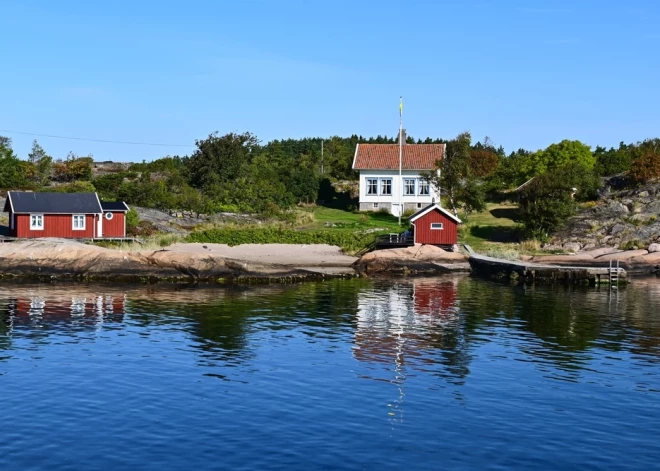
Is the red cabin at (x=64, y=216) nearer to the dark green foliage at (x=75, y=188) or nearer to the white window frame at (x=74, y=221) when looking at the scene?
the white window frame at (x=74, y=221)

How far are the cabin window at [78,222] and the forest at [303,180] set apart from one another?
13829mm

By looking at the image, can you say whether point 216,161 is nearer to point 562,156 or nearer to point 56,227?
point 56,227

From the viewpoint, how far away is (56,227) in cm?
6281

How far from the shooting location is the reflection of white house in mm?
82000

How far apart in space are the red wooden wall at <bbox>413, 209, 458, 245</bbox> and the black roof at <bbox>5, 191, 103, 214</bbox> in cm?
2481

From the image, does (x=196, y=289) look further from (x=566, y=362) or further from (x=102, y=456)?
(x=102, y=456)

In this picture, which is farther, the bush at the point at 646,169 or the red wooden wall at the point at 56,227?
the bush at the point at 646,169

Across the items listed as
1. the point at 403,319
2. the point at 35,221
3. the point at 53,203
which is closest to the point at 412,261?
the point at 403,319

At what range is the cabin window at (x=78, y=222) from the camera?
2480 inches

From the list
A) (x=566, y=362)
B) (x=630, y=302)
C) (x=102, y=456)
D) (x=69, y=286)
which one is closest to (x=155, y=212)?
(x=69, y=286)

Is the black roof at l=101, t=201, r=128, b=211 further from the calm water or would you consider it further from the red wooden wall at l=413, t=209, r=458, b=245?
the red wooden wall at l=413, t=209, r=458, b=245

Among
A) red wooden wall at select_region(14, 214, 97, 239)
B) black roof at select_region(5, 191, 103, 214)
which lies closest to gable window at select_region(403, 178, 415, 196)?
black roof at select_region(5, 191, 103, 214)

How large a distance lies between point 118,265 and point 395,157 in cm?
3712

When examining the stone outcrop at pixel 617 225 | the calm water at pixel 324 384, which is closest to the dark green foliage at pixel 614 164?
the stone outcrop at pixel 617 225
